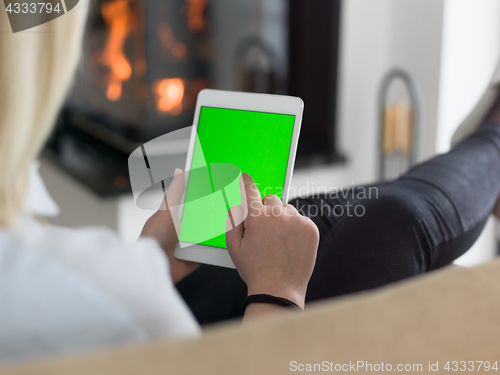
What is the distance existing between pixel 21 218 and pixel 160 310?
0.36 feet

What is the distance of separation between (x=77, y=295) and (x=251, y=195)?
0.23 metres

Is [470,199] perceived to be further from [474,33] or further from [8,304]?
[474,33]

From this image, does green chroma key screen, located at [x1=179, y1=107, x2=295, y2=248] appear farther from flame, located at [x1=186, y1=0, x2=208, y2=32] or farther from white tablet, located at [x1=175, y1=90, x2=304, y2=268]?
flame, located at [x1=186, y1=0, x2=208, y2=32]

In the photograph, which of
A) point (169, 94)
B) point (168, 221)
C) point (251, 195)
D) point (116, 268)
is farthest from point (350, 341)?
point (169, 94)

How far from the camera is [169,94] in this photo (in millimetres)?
1492

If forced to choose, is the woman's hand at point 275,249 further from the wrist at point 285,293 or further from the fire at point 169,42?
the fire at point 169,42

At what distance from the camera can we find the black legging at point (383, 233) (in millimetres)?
504

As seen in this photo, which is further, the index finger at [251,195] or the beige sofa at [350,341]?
the index finger at [251,195]

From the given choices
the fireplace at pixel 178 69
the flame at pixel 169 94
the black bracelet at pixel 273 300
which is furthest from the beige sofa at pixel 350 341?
the flame at pixel 169 94

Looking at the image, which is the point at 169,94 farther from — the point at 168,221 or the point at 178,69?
the point at 168,221

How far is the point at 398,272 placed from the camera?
50 centimetres

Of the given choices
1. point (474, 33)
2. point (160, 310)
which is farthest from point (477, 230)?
point (474, 33)

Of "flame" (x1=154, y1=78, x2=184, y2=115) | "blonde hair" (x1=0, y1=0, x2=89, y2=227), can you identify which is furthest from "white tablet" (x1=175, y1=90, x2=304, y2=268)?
"flame" (x1=154, y1=78, x2=184, y2=115)

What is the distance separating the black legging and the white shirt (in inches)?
11.0
